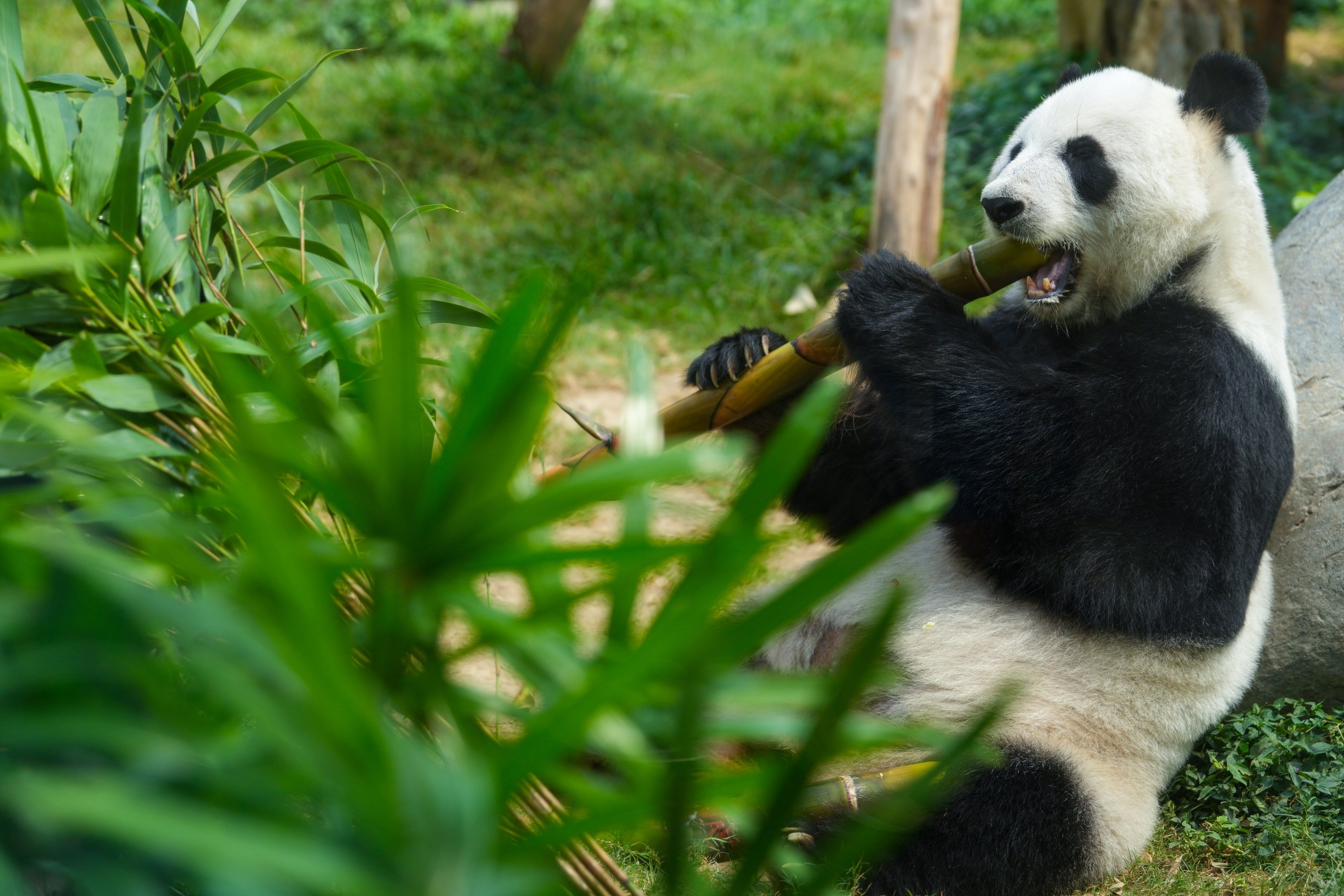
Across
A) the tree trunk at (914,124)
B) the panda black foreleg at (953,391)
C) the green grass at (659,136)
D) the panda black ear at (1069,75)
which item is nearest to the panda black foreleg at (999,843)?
the panda black foreleg at (953,391)

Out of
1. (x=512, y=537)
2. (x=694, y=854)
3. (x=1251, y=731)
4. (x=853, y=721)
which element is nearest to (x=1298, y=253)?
(x=1251, y=731)

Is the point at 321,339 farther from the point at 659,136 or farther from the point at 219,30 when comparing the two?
the point at 659,136

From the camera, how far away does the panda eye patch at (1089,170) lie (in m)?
2.49

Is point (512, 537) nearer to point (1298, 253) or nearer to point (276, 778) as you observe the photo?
point (276, 778)

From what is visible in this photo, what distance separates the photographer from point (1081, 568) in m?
2.33

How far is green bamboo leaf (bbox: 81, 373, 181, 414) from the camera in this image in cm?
137

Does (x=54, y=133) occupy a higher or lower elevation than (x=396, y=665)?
higher

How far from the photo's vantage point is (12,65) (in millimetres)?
1616

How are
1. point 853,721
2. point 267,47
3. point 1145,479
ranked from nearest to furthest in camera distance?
point 853,721 < point 1145,479 < point 267,47

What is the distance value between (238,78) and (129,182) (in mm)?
539

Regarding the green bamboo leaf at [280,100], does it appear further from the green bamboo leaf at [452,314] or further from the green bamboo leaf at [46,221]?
the green bamboo leaf at [46,221]

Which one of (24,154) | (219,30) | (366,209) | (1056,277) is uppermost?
(219,30)

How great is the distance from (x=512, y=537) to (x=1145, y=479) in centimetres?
179

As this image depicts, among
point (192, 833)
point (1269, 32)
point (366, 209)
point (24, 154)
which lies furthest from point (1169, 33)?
point (192, 833)
